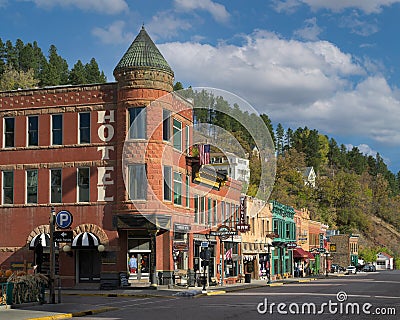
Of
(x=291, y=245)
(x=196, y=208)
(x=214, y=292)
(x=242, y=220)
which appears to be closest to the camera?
(x=214, y=292)

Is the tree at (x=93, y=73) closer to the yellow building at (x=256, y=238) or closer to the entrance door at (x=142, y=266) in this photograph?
the yellow building at (x=256, y=238)

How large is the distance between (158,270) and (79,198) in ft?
22.9

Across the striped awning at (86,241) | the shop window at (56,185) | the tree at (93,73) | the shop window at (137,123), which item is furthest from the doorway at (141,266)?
the tree at (93,73)

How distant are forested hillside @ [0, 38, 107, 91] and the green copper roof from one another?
2821 inches

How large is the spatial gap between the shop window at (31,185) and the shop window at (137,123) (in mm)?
7442

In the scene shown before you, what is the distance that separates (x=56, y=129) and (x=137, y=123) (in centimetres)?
585

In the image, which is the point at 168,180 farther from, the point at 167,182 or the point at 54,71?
the point at 54,71

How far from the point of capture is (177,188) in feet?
149

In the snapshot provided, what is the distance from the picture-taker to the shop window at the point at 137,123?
140ft

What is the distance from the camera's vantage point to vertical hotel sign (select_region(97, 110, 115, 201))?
43.4m

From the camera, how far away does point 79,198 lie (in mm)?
43781

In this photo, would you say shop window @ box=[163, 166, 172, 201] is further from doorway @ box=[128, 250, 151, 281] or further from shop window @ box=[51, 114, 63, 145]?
shop window @ box=[51, 114, 63, 145]

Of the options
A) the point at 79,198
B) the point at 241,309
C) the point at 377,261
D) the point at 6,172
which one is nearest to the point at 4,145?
the point at 6,172

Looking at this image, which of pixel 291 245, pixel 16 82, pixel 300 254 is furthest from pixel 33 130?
pixel 16 82
